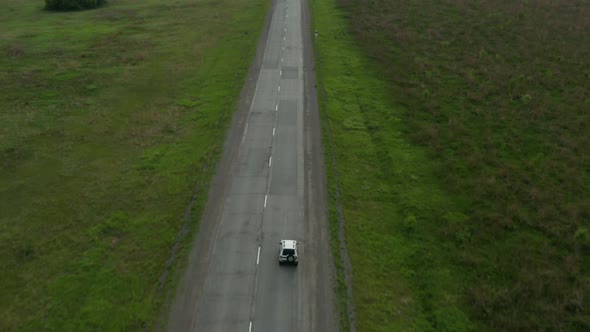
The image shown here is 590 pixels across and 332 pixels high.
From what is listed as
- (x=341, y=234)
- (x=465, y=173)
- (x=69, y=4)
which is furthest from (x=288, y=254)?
(x=69, y=4)

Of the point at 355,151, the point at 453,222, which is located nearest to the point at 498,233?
the point at 453,222

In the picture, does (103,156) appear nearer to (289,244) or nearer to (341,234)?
(289,244)

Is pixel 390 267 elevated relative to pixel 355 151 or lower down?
lower down

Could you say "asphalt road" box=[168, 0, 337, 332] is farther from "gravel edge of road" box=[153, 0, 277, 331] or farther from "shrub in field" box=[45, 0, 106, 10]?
"shrub in field" box=[45, 0, 106, 10]

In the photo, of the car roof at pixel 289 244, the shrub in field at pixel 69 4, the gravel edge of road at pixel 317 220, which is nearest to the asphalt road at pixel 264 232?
the gravel edge of road at pixel 317 220

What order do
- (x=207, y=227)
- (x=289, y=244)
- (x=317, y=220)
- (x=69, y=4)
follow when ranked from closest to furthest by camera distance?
(x=289, y=244) < (x=207, y=227) < (x=317, y=220) < (x=69, y=4)

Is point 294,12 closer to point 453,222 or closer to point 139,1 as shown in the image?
point 139,1
